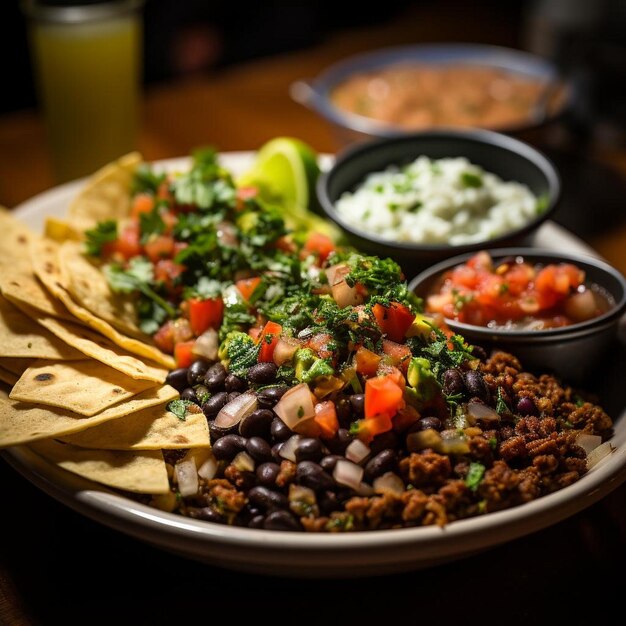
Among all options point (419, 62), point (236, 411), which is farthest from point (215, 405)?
point (419, 62)

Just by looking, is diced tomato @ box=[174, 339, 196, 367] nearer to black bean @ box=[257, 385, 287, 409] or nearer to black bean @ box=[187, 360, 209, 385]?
black bean @ box=[187, 360, 209, 385]

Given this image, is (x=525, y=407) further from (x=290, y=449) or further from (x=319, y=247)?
(x=319, y=247)

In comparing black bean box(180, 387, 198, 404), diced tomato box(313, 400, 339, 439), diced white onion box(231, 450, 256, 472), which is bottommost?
black bean box(180, 387, 198, 404)

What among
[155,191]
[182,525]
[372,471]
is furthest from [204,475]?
[155,191]

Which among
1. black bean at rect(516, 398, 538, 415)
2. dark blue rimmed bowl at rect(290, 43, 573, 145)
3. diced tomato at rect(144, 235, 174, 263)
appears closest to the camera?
black bean at rect(516, 398, 538, 415)

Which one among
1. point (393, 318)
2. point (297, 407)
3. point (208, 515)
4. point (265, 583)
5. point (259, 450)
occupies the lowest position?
point (265, 583)

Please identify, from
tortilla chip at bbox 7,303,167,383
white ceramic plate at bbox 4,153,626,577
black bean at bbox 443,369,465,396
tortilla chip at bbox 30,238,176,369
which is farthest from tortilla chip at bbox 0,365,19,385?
black bean at bbox 443,369,465,396

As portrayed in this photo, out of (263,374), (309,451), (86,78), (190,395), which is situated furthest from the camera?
(86,78)
